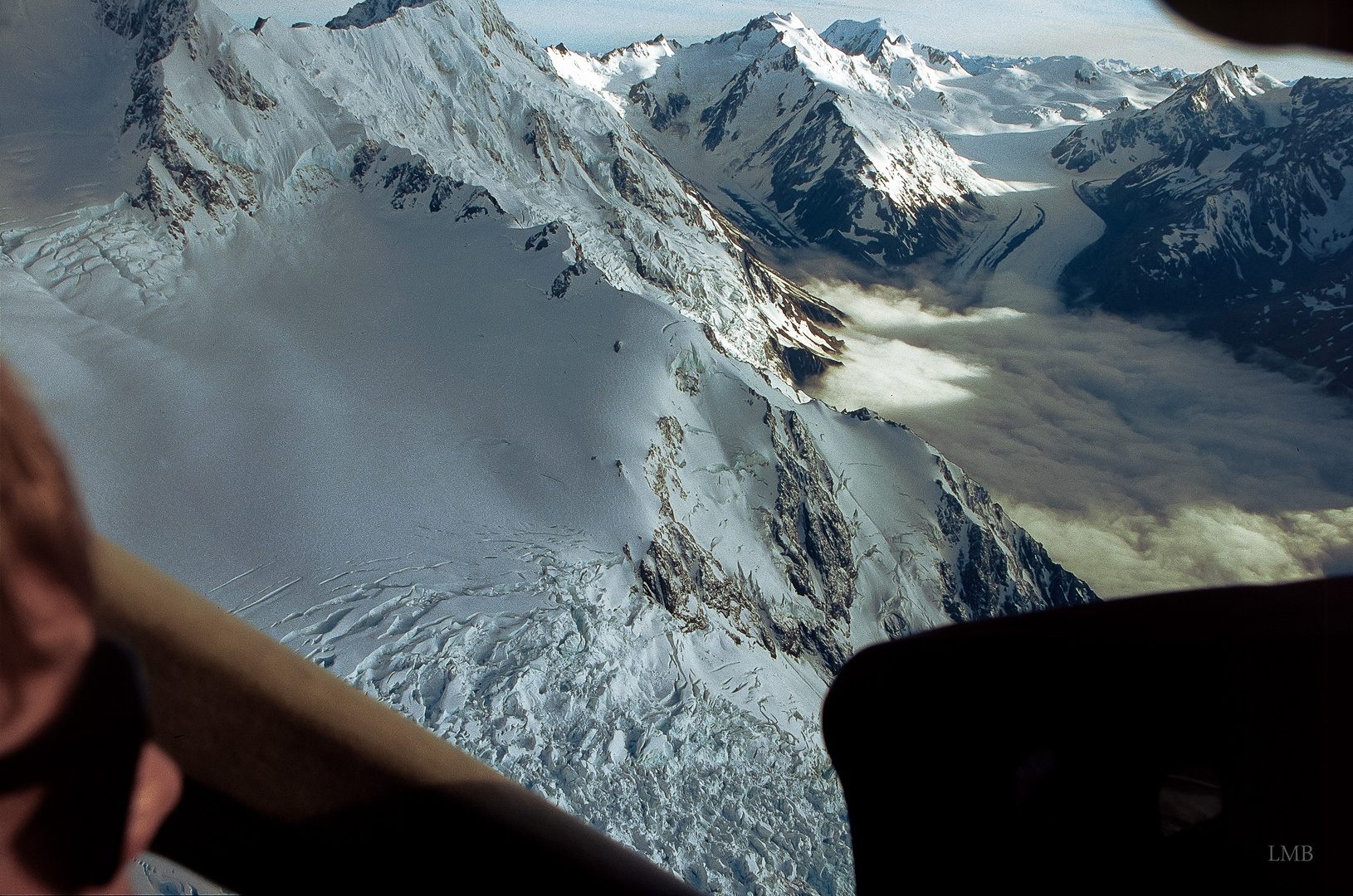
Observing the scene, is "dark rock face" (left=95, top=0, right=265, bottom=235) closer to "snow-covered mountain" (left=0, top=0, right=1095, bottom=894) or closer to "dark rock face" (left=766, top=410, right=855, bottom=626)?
"snow-covered mountain" (left=0, top=0, right=1095, bottom=894)

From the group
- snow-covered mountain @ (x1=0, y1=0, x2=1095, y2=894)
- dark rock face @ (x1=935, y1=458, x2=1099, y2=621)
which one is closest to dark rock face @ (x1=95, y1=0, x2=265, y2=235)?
snow-covered mountain @ (x1=0, y1=0, x2=1095, y2=894)

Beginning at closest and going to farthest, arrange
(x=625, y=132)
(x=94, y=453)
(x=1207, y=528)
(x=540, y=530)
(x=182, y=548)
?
(x=182, y=548)
(x=94, y=453)
(x=540, y=530)
(x=625, y=132)
(x=1207, y=528)

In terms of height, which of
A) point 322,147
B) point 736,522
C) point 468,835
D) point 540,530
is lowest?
point 736,522

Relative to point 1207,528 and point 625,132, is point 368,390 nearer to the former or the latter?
point 625,132

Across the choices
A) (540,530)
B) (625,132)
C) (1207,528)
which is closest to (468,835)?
(540,530)

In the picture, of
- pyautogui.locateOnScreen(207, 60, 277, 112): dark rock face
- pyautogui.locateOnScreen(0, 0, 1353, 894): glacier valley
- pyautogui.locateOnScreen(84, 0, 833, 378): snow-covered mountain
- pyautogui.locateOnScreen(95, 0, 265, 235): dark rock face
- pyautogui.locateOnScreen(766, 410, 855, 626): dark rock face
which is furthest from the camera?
pyautogui.locateOnScreen(207, 60, 277, 112): dark rock face

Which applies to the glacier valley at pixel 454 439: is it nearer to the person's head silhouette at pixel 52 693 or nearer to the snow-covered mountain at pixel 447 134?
the person's head silhouette at pixel 52 693

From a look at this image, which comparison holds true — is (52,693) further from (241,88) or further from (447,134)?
(447,134)
